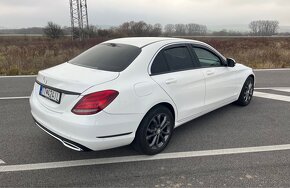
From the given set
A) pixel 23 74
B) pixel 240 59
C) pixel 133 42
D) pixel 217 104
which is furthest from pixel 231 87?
pixel 240 59

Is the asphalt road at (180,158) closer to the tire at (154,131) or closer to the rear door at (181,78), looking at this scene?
the tire at (154,131)

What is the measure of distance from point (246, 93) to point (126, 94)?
142 inches

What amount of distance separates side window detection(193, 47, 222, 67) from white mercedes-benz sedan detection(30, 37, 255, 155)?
2cm

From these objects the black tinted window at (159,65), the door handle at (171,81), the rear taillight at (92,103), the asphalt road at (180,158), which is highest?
the black tinted window at (159,65)

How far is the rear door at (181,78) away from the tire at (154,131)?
0.25m

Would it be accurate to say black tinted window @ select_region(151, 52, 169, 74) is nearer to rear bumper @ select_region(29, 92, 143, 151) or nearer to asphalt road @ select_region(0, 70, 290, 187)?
rear bumper @ select_region(29, 92, 143, 151)

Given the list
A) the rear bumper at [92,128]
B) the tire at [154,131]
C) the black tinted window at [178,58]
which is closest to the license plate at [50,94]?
the rear bumper at [92,128]

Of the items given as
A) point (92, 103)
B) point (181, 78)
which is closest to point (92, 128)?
point (92, 103)

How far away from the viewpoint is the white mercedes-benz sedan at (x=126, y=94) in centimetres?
294

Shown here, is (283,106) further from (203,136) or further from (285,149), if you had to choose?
(203,136)

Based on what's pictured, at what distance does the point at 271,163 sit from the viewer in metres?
3.42

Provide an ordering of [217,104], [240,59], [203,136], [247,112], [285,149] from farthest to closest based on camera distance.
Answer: [240,59] < [247,112] < [217,104] < [203,136] < [285,149]

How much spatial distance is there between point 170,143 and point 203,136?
2.02ft

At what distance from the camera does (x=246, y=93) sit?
5742mm
